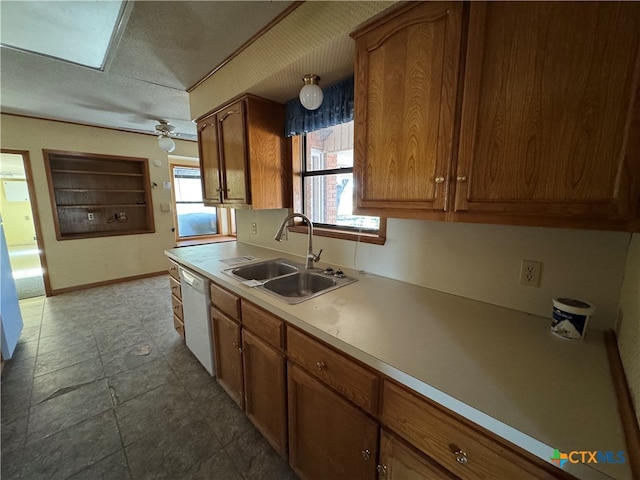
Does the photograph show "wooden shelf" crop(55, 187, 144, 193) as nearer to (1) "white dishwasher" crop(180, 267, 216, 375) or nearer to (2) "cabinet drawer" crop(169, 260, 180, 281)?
(2) "cabinet drawer" crop(169, 260, 180, 281)

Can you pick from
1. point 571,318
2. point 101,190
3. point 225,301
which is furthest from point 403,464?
point 101,190

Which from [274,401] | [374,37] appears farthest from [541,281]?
[274,401]

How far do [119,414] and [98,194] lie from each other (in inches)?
147

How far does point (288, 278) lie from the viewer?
1.65 meters

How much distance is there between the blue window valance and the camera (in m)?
1.54

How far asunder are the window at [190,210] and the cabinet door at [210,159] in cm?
306

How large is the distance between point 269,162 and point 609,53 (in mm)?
1754

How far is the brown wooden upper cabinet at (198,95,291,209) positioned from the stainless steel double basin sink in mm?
469

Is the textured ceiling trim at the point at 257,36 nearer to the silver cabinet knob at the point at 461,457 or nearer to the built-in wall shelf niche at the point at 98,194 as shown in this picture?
the silver cabinet knob at the point at 461,457

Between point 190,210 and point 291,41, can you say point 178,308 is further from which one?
point 190,210

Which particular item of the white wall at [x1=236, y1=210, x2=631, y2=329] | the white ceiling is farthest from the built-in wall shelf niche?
the white wall at [x1=236, y1=210, x2=631, y2=329]

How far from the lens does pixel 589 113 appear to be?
2.21 feet

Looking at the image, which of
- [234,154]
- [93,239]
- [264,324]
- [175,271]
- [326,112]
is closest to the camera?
[264,324]

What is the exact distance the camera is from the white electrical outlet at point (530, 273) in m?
1.02
